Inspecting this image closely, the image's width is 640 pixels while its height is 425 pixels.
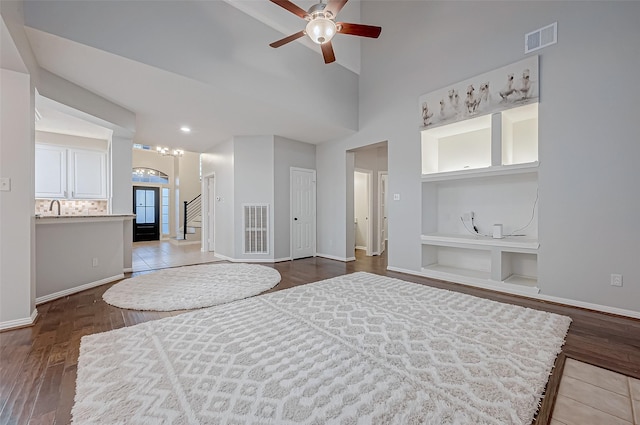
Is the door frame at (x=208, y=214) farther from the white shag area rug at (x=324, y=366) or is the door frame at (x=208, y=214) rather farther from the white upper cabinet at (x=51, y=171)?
the white shag area rug at (x=324, y=366)

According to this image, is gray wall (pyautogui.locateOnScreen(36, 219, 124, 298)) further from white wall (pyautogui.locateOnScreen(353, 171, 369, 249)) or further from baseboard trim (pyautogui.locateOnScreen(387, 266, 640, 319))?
baseboard trim (pyautogui.locateOnScreen(387, 266, 640, 319))

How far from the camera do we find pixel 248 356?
76.7 inches

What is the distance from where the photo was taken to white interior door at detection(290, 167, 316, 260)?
623cm

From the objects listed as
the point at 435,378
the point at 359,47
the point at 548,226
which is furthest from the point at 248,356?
the point at 359,47

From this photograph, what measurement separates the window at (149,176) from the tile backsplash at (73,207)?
14.1 feet

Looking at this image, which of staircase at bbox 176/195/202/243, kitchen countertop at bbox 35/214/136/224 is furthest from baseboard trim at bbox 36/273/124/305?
staircase at bbox 176/195/202/243

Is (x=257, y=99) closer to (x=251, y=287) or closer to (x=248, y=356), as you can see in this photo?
(x=251, y=287)

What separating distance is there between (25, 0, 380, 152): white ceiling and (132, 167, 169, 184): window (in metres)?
4.82

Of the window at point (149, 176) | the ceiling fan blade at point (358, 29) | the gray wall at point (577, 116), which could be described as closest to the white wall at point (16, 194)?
the ceiling fan blade at point (358, 29)

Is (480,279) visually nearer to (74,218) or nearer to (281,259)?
(281,259)

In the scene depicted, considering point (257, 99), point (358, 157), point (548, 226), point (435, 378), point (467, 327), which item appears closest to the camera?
point (435, 378)

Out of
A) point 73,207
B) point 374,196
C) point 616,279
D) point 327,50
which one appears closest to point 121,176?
point 73,207

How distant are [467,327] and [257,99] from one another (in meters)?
3.94

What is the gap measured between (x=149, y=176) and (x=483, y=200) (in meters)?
10.7
